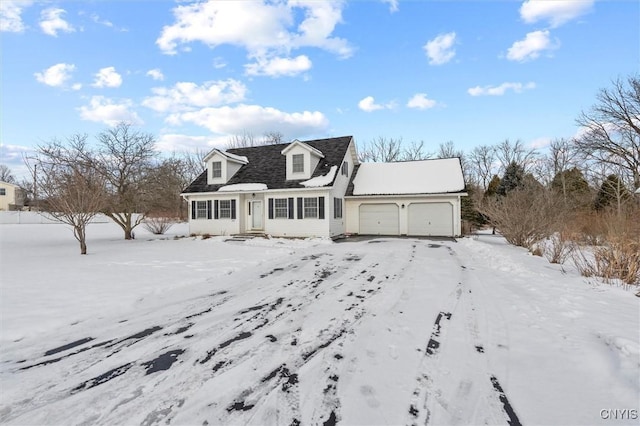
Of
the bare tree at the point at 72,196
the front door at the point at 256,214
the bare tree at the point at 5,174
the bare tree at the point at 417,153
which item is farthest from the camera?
the bare tree at the point at 5,174

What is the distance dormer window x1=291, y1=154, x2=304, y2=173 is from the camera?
17.1 metres

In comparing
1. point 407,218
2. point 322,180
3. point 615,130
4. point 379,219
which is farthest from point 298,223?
point 615,130

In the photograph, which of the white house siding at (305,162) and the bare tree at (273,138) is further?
the bare tree at (273,138)

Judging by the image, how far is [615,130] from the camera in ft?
72.5

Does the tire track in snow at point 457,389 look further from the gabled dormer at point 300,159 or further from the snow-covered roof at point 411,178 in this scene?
the snow-covered roof at point 411,178

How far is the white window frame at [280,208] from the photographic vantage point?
16625 millimetres

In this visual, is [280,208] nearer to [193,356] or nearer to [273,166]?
[273,166]

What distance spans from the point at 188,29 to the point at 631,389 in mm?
14051

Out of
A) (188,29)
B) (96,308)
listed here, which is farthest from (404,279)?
(188,29)

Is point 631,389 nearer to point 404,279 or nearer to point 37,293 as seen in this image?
point 404,279

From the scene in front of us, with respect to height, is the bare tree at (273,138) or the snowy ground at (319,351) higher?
the bare tree at (273,138)

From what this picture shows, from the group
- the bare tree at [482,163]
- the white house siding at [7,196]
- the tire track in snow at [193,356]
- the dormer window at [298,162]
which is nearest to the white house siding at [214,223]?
the dormer window at [298,162]

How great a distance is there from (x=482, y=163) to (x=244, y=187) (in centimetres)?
3444

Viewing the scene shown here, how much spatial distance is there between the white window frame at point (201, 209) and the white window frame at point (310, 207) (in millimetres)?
6660
